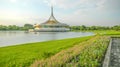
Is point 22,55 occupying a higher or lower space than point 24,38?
higher

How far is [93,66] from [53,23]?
266 ft

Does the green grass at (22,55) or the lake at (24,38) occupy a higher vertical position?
the green grass at (22,55)

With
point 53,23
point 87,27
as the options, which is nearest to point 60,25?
point 53,23

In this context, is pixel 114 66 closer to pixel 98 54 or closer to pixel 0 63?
pixel 98 54

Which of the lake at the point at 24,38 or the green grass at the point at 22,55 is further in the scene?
the lake at the point at 24,38

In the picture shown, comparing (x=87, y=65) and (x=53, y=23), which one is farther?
(x=53, y=23)

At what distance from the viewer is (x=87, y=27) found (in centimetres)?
12206

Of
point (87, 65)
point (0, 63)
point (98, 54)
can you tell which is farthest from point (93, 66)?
point (0, 63)

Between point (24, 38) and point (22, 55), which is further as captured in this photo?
point (24, 38)

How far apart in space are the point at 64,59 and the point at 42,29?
248 ft

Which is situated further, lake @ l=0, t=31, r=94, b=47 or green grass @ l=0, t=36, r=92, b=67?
lake @ l=0, t=31, r=94, b=47

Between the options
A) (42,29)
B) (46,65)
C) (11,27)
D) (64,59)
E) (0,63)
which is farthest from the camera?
(11,27)

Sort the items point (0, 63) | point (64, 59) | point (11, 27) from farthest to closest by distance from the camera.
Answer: point (11, 27) → point (0, 63) → point (64, 59)

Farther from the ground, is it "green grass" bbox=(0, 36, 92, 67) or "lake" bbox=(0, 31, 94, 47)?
"green grass" bbox=(0, 36, 92, 67)
